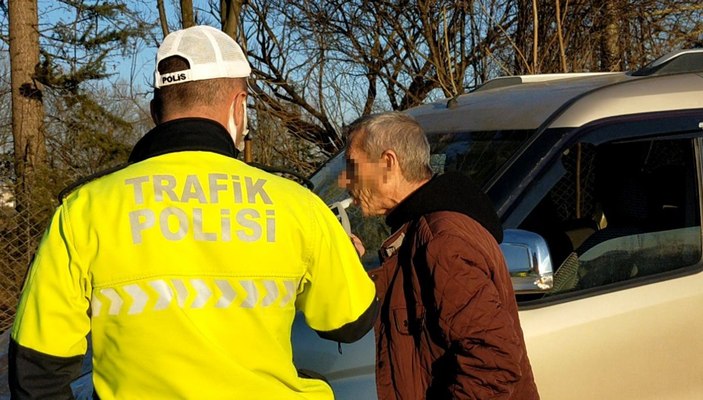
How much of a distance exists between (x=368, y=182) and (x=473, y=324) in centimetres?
58

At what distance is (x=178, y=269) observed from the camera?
5.52ft

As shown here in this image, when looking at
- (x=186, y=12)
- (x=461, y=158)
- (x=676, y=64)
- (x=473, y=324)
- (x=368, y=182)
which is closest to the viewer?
(x=473, y=324)

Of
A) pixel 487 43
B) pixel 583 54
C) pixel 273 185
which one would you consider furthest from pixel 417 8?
pixel 273 185

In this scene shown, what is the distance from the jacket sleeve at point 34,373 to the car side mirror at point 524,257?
4.78 ft

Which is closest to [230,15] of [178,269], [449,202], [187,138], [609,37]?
[609,37]

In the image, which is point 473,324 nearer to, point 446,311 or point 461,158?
point 446,311

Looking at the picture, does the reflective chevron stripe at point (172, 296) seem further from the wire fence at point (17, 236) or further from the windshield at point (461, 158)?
the wire fence at point (17, 236)

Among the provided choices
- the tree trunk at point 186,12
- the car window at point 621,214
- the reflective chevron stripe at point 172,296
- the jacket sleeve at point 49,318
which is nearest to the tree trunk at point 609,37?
Answer: the tree trunk at point 186,12

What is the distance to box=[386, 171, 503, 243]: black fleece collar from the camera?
236 cm

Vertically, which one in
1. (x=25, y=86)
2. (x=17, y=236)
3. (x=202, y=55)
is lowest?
(x=17, y=236)

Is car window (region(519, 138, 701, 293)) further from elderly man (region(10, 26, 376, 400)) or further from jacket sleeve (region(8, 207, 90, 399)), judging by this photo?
jacket sleeve (region(8, 207, 90, 399))

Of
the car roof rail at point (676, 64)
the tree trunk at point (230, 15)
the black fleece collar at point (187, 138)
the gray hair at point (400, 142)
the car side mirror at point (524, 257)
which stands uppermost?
the tree trunk at point (230, 15)

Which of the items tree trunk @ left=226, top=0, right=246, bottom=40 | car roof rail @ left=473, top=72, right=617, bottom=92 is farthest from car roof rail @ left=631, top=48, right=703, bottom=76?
tree trunk @ left=226, top=0, right=246, bottom=40

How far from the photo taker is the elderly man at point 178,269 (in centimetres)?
166
